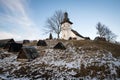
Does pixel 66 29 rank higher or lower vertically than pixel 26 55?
higher

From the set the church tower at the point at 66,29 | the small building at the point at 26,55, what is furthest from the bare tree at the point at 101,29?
the small building at the point at 26,55

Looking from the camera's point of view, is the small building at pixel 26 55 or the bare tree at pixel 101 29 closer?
the small building at pixel 26 55

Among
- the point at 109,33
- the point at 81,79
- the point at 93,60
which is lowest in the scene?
the point at 81,79

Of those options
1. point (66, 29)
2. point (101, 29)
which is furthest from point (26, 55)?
point (101, 29)

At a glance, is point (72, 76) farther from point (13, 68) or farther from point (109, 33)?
point (109, 33)

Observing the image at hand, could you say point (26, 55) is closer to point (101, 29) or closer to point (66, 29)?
point (66, 29)

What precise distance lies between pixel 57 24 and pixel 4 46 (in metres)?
30.9

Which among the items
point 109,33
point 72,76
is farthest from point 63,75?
point 109,33

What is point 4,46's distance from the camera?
1331 inches

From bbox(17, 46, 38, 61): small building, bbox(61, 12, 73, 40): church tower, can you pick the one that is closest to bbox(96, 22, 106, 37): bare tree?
bbox(61, 12, 73, 40): church tower

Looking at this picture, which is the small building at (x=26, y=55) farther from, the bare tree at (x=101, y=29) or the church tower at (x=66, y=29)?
the bare tree at (x=101, y=29)

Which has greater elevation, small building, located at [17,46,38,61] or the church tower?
the church tower

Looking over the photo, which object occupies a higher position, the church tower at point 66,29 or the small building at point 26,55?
the church tower at point 66,29

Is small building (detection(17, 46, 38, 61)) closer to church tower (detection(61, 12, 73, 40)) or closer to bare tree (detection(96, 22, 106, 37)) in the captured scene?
church tower (detection(61, 12, 73, 40))
